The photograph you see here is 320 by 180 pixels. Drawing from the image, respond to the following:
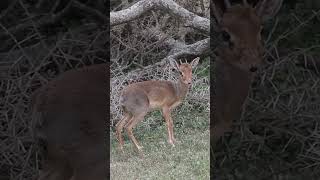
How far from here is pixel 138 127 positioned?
136 inches

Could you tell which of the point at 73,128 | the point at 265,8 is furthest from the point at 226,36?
the point at 73,128

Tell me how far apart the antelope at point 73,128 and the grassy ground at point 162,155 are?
1.60 ft

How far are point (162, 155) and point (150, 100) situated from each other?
0.95ft

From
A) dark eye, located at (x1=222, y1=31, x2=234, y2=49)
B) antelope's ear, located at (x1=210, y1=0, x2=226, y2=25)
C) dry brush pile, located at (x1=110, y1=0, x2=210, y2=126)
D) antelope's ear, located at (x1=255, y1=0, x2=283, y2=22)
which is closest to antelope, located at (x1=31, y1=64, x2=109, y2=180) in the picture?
dark eye, located at (x1=222, y1=31, x2=234, y2=49)

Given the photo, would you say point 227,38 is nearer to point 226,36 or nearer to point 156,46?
point 226,36

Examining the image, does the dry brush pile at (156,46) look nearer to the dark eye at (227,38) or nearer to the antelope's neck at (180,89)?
the antelope's neck at (180,89)

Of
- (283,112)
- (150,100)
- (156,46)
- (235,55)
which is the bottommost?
(283,112)

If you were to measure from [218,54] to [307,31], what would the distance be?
3.40ft

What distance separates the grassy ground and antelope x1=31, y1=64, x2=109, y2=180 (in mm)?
489

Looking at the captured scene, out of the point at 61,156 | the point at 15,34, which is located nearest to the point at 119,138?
the point at 61,156

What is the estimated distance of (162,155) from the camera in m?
3.26

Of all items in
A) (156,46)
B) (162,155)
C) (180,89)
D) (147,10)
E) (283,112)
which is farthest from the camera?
(156,46)

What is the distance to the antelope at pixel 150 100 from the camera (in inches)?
127

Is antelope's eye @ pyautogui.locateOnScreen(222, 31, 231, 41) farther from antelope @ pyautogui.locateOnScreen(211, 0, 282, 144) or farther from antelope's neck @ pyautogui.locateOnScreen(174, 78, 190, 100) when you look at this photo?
antelope's neck @ pyautogui.locateOnScreen(174, 78, 190, 100)
